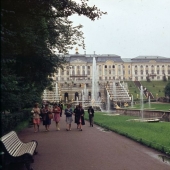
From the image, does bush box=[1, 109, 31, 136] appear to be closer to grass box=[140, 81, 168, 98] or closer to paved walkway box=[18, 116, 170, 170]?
paved walkway box=[18, 116, 170, 170]

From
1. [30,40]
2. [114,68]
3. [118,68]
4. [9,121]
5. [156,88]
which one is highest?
[118,68]

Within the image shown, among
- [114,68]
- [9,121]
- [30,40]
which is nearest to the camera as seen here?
[30,40]

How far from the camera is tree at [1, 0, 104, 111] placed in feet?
24.7

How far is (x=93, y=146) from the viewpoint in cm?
1091

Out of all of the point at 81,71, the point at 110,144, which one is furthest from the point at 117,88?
the point at 110,144

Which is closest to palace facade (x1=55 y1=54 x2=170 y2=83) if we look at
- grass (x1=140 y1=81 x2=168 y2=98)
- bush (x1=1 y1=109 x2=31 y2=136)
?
grass (x1=140 y1=81 x2=168 y2=98)

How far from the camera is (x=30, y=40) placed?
493 inches

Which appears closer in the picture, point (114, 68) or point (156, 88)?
point (156, 88)

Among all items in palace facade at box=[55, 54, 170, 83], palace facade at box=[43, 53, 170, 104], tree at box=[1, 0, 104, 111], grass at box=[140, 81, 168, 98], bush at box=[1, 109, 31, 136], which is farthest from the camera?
palace facade at box=[55, 54, 170, 83]

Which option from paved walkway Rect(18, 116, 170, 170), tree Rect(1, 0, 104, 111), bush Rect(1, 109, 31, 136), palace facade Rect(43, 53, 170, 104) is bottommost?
paved walkway Rect(18, 116, 170, 170)

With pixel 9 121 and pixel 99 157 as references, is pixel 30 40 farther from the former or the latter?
pixel 99 157

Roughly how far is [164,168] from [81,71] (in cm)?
11069

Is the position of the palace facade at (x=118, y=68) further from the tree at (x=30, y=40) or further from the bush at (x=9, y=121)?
the bush at (x=9, y=121)

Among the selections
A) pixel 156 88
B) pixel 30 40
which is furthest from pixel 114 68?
pixel 30 40
